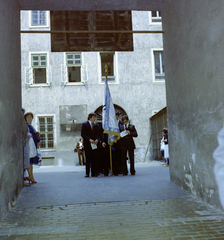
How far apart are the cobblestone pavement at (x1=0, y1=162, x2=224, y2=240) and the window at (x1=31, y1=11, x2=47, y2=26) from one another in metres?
16.7

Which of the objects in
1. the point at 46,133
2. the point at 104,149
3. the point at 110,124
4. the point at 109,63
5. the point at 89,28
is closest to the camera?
the point at 89,28

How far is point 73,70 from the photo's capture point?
19.9m

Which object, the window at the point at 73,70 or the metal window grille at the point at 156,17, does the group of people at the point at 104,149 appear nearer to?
the window at the point at 73,70

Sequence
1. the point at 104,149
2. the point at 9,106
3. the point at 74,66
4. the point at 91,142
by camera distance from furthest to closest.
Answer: the point at 74,66
the point at 104,149
the point at 91,142
the point at 9,106

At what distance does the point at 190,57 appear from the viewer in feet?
17.9

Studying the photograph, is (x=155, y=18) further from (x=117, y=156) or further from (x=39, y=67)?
(x=117, y=156)

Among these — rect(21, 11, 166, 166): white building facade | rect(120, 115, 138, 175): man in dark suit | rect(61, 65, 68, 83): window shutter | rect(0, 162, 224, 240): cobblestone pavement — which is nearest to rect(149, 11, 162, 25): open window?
rect(21, 11, 166, 166): white building facade

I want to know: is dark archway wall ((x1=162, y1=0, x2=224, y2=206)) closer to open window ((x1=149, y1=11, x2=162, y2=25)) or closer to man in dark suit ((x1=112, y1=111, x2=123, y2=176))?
man in dark suit ((x1=112, y1=111, x2=123, y2=176))

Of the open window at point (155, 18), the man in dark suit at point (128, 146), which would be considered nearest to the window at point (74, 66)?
the open window at point (155, 18)

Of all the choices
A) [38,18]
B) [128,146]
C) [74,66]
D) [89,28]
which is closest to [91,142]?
[128,146]

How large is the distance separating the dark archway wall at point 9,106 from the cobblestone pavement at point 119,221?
1.33 ft

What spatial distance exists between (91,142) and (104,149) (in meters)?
0.87

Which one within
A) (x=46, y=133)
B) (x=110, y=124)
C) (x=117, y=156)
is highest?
(x=46, y=133)

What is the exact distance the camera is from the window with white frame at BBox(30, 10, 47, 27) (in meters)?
19.9
